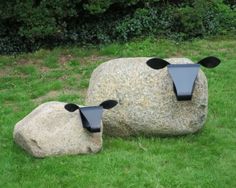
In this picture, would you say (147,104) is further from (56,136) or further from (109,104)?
(56,136)

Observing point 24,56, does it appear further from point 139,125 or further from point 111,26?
point 139,125

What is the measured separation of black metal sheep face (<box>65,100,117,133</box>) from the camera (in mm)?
6824

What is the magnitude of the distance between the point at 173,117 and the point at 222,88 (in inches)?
101

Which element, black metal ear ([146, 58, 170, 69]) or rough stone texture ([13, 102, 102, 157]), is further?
black metal ear ([146, 58, 170, 69])

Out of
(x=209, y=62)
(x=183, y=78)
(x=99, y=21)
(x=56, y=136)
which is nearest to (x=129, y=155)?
(x=56, y=136)

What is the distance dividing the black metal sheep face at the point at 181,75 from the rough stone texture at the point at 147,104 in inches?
5.9

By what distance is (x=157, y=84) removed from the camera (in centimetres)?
732

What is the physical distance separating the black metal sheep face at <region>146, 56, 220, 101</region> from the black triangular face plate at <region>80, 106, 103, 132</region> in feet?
3.10

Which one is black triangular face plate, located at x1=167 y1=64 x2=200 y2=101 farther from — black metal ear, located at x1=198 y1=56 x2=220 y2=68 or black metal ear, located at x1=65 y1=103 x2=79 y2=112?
black metal ear, located at x1=65 y1=103 x2=79 y2=112

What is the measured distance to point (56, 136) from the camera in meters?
Result: 6.82

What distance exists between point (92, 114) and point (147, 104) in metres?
0.79

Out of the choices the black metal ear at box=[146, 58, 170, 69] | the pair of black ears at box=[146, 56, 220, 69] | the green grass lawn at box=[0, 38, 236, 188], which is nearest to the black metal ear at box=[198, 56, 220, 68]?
the pair of black ears at box=[146, 56, 220, 69]

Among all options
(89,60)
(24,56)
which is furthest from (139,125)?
(24,56)

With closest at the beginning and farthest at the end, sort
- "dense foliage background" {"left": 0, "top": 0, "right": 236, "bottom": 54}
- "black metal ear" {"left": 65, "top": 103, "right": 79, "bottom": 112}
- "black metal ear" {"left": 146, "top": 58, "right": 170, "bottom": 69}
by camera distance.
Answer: "black metal ear" {"left": 65, "top": 103, "right": 79, "bottom": 112} < "black metal ear" {"left": 146, "top": 58, "right": 170, "bottom": 69} < "dense foliage background" {"left": 0, "top": 0, "right": 236, "bottom": 54}
